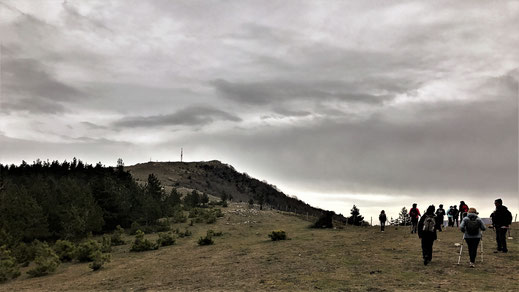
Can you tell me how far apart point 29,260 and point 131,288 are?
2237 cm

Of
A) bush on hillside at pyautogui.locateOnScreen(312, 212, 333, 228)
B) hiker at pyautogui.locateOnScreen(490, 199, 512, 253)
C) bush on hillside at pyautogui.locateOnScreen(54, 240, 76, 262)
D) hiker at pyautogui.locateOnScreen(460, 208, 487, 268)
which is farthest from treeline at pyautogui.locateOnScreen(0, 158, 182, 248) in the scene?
hiker at pyautogui.locateOnScreen(490, 199, 512, 253)

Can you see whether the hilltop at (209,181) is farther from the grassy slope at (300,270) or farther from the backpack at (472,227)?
the backpack at (472,227)

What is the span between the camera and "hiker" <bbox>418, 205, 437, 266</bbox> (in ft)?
53.7

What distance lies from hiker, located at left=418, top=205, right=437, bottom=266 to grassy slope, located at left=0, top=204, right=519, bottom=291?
56cm

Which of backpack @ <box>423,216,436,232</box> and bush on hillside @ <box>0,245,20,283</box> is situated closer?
backpack @ <box>423,216,436,232</box>

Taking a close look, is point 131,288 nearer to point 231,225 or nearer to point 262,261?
point 262,261

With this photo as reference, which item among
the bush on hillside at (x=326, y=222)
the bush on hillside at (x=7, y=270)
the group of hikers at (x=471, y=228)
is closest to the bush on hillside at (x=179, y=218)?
the bush on hillside at (x=326, y=222)

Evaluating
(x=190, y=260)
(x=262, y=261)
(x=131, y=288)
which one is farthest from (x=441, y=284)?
(x=190, y=260)

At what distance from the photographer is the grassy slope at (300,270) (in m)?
14.4

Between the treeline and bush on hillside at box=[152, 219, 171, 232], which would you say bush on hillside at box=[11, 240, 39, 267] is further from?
bush on hillside at box=[152, 219, 171, 232]

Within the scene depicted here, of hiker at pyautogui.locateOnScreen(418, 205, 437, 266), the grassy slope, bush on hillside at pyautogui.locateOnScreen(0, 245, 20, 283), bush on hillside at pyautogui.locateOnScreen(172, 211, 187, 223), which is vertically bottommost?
bush on hillside at pyautogui.locateOnScreen(0, 245, 20, 283)

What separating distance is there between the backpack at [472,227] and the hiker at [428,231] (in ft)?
4.15

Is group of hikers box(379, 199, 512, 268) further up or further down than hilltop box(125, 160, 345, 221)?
further down

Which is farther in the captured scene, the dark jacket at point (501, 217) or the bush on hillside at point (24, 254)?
the bush on hillside at point (24, 254)
